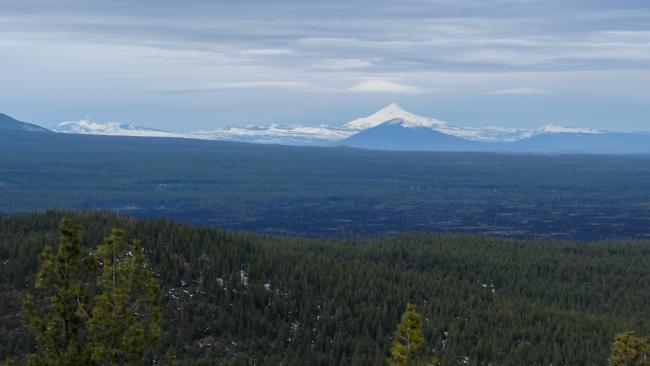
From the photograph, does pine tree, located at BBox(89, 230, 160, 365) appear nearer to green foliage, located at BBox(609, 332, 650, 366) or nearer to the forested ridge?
green foliage, located at BBox(609, 332, 650, 366)

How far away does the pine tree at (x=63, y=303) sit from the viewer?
28469 millimetres

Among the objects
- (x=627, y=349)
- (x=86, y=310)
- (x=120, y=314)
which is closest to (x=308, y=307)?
(x=86, y=310)

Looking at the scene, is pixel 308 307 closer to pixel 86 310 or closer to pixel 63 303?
pixel 86 310

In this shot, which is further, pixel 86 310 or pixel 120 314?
pixel 86 310

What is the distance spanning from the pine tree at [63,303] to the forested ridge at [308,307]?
32.2 m

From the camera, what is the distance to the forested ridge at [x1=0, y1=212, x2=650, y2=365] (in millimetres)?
68875

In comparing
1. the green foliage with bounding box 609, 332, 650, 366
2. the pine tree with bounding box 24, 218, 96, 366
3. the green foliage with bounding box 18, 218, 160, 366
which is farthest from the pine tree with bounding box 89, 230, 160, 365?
the green foliage with bounding box 609, 332, 650, 366

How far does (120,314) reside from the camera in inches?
1147

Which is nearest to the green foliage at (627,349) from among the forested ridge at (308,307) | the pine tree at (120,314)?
the pine tree at (120,314)

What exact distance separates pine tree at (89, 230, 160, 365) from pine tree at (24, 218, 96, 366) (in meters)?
0.62

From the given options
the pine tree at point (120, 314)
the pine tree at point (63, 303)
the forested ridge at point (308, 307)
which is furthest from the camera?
the forested ridge at point (308, 307)

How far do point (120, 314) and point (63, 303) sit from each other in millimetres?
1922

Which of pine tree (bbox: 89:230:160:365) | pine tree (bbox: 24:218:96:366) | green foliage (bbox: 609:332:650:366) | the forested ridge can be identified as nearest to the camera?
green foliage (bbox: 609:332:650:366)

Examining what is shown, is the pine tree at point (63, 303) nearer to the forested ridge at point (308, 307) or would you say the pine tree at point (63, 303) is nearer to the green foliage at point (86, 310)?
the green foliage at point (86, 310)
